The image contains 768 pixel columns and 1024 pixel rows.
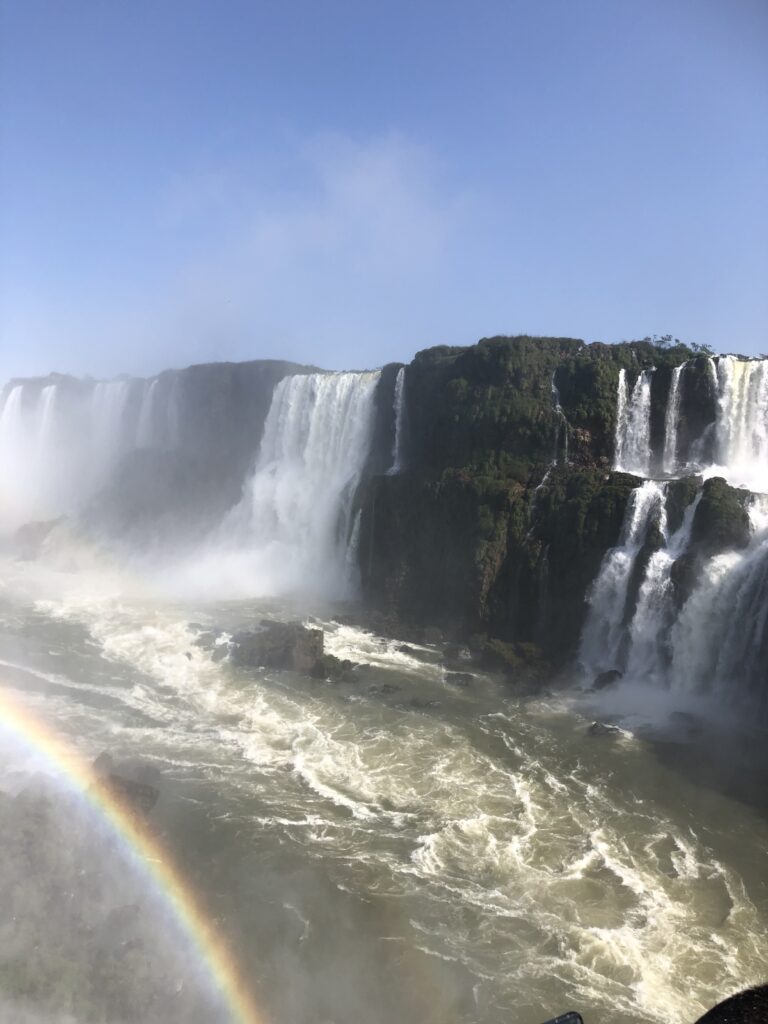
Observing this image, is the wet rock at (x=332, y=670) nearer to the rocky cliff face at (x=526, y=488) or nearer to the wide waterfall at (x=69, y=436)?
the rocky cliff face at (x=526, y=488)

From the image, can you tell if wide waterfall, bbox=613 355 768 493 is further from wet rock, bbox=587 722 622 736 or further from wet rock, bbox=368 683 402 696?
wet rock, bbox=368 683 402 696

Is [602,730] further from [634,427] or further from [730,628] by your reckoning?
[634,427]

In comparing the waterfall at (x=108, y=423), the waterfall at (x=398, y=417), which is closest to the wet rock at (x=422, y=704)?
the waterfall at (x=398, y=417)

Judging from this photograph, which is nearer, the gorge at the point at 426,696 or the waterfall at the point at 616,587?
the gorge at the point at 426,696

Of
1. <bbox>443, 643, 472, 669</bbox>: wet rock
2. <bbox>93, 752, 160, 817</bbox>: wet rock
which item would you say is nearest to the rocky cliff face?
<bbox>443, 643, 472, 669</bbox>: wet rock

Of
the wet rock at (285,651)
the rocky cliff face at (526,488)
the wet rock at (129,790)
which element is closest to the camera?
the wet rock at (129,790)

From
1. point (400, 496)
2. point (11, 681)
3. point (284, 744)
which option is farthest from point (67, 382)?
point (284, 744)

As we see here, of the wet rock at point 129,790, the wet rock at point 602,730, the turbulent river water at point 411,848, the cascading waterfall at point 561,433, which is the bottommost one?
the turbulent river water at point 411,848

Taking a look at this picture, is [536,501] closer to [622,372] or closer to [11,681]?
[622,372]

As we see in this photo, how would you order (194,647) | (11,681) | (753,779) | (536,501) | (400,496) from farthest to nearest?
(400,496) → (536,501) → (194,647) → (11,681) → (753,779)
